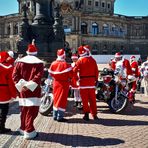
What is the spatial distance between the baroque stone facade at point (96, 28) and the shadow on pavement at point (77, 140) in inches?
2744

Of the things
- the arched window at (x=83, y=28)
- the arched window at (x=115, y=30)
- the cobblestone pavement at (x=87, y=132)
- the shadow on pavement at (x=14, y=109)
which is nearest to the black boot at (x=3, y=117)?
the cobblestone pavement at (x=87, y=132)

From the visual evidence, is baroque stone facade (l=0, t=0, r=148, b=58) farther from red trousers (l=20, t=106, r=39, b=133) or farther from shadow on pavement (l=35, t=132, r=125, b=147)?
red trousers (l=20, t=106, r=39, b=133)

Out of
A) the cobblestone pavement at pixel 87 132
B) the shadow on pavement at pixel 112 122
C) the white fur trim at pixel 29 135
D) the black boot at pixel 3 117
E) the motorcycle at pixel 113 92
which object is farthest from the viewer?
the motorcycle at pixel 113 92

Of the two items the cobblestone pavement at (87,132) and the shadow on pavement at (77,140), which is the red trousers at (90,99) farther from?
the shadow on pavement at (77,140)

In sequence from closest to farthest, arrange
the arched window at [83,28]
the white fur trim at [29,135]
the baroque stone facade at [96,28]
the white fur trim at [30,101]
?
the white fur trim at [29,135], the white fur trim at [30,101], the baroque stone facade at [96,28], the arched window at [83,28]

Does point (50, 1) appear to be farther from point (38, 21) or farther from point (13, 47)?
point (13, 47)

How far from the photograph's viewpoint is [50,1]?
2242 cm

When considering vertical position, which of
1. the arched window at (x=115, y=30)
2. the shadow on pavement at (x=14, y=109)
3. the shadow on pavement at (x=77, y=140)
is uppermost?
the arched window at (x=115, y=30)

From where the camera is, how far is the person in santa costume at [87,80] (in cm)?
1058

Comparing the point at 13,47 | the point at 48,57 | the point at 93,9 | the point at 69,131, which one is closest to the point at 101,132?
Result: the point at 69,131

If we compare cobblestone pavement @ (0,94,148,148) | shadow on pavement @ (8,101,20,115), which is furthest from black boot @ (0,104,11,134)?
shadow on pavement @ (8,101,20,115)

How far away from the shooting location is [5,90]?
9055mm

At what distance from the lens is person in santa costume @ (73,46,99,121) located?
10.6m

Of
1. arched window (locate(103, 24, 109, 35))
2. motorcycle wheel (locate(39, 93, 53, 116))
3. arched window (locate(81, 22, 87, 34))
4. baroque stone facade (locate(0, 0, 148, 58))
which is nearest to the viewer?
motorcycle wheel (locate(39, 93, 53, 116))
